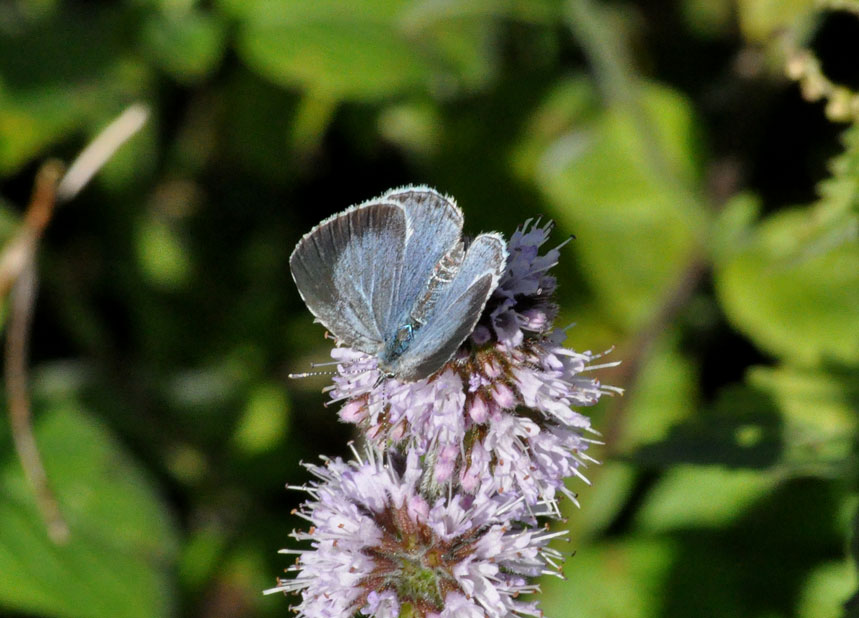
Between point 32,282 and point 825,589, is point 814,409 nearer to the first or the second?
point 825,589

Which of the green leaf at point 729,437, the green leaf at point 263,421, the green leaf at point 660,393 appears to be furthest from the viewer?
the green leaf at point 263,421

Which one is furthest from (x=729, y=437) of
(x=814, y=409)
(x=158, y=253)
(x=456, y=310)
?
(x=158, y=253)

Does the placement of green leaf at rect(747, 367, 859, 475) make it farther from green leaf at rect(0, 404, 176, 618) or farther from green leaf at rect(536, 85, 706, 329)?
green leaf at rect(0, 404, 176, 618)

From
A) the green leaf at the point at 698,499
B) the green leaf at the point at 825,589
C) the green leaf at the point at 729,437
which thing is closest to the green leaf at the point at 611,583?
the green leaf at the point at 698,499

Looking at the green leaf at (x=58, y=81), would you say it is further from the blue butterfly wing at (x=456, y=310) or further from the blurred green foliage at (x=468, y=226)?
the blue butterfly wing at (x=456, y=310)

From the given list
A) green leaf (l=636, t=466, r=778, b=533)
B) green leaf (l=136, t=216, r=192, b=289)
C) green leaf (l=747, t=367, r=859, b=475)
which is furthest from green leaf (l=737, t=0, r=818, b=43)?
green leaf (l=136, t=216, r=192, b=289)

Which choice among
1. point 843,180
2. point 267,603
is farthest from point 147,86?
point 843,180

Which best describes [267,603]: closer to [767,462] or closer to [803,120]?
[767,462]
